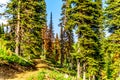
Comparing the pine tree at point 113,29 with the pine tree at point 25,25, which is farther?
the pine tree at point 25,25

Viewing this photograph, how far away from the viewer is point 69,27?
38312mm

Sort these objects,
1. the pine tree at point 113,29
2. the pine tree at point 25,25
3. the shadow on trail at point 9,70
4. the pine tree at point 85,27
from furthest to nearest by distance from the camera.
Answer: the pine tree at point 25,25
the pine tree at point 85,27
the pine tree at point 113,29
the shadow on trail at point 9,70

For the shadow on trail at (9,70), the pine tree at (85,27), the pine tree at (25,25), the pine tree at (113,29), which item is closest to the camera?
the shadow on trail at (9,70)

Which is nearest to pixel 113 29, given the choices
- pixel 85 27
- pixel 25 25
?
pixel 85 27

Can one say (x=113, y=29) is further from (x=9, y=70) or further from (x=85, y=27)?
(x=9, y=70)

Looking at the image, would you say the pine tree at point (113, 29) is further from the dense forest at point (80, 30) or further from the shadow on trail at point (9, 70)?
the shadow on trail at point (9, 70)

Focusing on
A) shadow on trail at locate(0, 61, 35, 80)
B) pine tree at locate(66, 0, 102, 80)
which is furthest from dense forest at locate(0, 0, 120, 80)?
shadow on trail at locate(0, 61, 35, 80)

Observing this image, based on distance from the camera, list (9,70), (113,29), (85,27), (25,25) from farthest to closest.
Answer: (25,25) → (85,27) → (113,29) → (9,70)

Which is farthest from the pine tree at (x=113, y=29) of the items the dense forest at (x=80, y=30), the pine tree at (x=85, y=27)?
the pine tree at (x=85, y=27)

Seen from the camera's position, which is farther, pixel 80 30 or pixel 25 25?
pixel 25 25

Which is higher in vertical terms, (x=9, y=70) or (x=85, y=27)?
(x=85, y=27)

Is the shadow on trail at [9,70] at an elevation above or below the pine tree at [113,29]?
below

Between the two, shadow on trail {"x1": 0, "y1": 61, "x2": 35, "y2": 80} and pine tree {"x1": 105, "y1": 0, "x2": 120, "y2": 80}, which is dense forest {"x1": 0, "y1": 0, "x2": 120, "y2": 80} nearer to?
pine tree {"x1": 105, "y1": 0, "x2": 120, "y2": 80}

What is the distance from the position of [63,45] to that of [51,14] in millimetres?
38131
